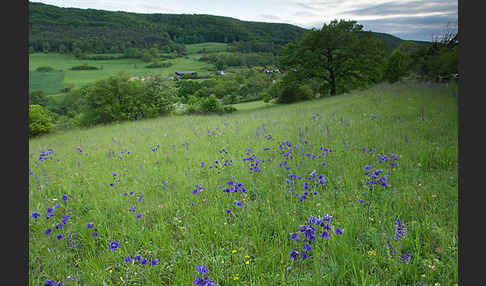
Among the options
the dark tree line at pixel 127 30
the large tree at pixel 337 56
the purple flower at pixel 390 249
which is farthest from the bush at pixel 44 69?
the purple flower at pixel 390 249

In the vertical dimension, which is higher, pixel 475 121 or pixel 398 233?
pixel 475 121

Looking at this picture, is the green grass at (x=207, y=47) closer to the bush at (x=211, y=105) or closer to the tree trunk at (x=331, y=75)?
the bush at (x=211, y=105)

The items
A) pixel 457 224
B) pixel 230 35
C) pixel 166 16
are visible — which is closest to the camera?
pixel 457 224

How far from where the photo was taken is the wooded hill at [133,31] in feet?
269

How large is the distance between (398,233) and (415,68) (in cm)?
1792

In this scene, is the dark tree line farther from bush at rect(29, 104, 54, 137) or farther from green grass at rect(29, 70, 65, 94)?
bush at rect(29, 104, 54, 137)

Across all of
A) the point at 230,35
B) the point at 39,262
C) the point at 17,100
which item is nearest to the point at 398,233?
the point at 17,100

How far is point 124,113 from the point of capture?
92.6 ft

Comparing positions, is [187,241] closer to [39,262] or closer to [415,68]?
[39,262]

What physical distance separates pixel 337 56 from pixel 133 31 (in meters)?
94.3

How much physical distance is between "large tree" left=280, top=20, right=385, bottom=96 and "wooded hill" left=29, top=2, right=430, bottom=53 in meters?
51.4

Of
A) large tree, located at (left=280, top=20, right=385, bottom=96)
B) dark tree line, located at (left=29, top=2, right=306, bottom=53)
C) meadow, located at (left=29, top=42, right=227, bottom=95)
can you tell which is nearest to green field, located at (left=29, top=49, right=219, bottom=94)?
meadow, located at (left=29, top=42, right=227, bottom=95)

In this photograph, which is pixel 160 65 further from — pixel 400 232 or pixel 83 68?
pixel 400 232

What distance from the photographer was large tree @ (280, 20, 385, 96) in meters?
31.3
